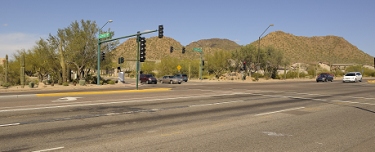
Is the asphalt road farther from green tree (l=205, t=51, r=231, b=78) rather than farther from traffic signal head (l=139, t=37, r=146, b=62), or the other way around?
green tree (l=205, t=51, r=231, b=78)

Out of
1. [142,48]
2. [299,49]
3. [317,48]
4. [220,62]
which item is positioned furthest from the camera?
[317,48]

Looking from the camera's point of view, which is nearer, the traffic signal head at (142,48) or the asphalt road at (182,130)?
the asphalt road at (182,130)

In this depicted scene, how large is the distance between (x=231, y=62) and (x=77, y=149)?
244 ft

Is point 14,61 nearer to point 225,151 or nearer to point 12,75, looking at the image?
point 12,75

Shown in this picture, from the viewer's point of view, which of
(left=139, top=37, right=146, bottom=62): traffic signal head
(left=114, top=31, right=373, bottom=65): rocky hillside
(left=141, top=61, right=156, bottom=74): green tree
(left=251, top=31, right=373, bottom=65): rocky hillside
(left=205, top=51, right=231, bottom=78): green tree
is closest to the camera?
(left=139, top=37, right=146, bottom=62): traffic signal head

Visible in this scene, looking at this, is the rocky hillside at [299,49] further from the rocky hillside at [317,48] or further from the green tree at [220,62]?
the green tree at [220,62]

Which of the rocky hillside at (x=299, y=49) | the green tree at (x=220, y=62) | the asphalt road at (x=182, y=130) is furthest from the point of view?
the rocky hillside at (x=299, y=49)

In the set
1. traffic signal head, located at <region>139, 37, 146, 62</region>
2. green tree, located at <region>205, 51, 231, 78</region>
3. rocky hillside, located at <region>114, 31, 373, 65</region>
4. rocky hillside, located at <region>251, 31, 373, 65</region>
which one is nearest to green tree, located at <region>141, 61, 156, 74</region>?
green tree, located at <region>205, 51, 231, 78</region>

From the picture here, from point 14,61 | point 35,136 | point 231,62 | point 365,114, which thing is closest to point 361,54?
point 231,62

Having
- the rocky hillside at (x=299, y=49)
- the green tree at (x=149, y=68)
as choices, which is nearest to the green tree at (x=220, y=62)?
the green tree at (x=149, y=68)

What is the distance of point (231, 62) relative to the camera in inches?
3179

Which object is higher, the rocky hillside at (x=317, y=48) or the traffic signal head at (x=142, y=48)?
the rocky hillside at (x=317, y=48)

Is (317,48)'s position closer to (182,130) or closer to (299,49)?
(299,49)

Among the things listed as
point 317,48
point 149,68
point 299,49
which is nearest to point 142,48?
point 149,68
